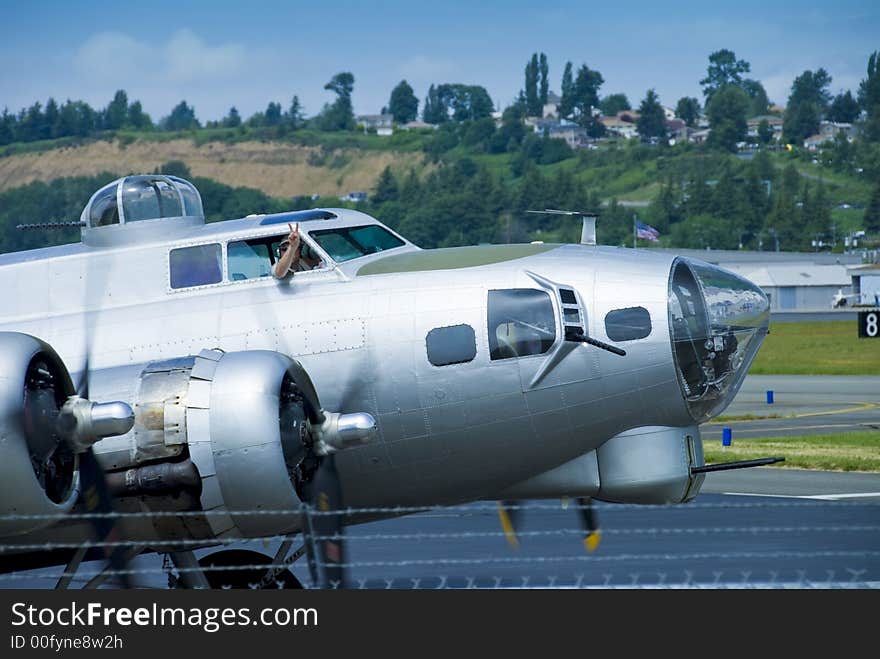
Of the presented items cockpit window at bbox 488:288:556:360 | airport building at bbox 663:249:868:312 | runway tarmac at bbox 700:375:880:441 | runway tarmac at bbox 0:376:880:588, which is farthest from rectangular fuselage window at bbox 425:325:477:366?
airport building at bbox 663:249:868:312

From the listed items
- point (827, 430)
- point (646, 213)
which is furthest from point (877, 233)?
point (827, 430)

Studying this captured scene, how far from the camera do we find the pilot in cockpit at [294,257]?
15180 millimetres

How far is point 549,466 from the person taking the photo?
601 inches

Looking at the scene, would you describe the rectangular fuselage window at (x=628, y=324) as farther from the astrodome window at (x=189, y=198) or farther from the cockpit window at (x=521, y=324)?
the astrodome window at (x=189, y=198)

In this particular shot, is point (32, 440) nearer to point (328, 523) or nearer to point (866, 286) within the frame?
point (328, 523)

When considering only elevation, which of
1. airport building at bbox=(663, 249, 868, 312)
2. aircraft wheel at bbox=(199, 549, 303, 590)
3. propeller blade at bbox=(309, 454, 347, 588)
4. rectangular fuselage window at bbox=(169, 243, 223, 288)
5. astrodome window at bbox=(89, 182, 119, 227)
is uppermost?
astrodome window at bbox=(89, 182, 119, 227)

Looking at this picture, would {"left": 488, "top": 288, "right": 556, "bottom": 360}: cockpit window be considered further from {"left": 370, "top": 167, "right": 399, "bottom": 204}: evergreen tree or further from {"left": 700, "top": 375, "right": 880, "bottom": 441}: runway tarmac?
{"left": 370, "top": 167, "right": 399, "bottom": 204}: evergreen tree

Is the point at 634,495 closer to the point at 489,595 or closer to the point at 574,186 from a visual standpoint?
the point at 489,595

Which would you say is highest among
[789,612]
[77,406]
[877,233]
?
[77,406]

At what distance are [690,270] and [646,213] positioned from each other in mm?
159336

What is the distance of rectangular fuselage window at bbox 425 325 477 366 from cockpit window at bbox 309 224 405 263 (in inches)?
65.9

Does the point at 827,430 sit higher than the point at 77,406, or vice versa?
the point at 77,406

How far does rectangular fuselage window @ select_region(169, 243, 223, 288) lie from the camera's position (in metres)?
15.4

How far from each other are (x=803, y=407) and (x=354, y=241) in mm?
30994
